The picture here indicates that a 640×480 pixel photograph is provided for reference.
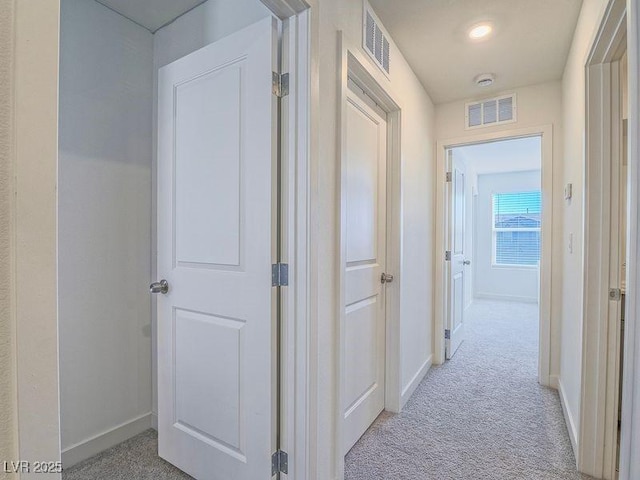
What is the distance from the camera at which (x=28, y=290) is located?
564 millimetres

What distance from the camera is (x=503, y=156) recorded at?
5117mm

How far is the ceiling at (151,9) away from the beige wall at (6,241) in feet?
5.15

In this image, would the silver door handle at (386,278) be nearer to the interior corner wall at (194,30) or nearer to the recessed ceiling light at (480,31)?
the interior corner wall at (194,30)

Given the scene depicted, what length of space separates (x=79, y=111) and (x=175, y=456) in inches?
72.6

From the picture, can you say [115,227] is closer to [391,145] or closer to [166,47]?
[166,47]

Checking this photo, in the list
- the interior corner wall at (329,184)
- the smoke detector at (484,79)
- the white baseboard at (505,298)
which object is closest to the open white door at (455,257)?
the smoke detector at (484,79)

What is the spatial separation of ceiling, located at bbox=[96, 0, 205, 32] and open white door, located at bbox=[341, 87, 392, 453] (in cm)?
105

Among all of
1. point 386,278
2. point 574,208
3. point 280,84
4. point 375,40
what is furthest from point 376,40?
point 574,208

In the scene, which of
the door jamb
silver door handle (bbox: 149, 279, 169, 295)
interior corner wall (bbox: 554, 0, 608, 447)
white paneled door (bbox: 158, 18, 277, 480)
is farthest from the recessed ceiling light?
silver door handle (bbox: 149, 279, 169, 295)

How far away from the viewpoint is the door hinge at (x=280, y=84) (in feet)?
4.33

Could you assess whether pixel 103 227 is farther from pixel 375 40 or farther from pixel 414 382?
pixel 414 382

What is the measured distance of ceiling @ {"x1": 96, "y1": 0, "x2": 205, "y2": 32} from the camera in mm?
1787

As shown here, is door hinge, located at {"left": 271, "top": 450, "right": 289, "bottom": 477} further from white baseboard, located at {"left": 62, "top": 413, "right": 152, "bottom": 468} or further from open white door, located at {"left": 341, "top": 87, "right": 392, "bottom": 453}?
white baseboard, located at {"left": 62, "top": 413, "right": 152, "bottom": 468}

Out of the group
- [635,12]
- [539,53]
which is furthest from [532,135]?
[635,12]
